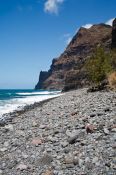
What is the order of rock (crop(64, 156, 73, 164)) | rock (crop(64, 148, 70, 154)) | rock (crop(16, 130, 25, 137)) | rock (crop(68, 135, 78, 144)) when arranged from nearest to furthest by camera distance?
rock (crop(64, 156, 73, 164))
rock (crop(64, 148, 70, 154))
rock (crop(68, 135, 78, 144))
rock (crop(16, 130, 25, 137))

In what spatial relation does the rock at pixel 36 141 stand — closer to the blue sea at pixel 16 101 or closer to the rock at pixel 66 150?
the rock at pixel 66 150

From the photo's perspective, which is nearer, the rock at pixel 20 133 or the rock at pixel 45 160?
the rock at pixel 45 160

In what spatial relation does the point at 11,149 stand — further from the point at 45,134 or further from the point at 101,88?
the point at 101,88

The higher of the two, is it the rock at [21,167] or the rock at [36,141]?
the rock at [36,141]

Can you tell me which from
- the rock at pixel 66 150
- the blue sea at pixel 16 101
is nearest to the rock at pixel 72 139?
the rock at pixel 66 150

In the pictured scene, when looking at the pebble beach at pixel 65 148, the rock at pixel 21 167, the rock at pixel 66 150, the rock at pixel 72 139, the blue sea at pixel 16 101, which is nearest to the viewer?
the pebble beach at pixel 65 148

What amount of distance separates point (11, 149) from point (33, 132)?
8.37ft

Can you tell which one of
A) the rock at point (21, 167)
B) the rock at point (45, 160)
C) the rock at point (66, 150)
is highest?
the rock at point (66, 150)

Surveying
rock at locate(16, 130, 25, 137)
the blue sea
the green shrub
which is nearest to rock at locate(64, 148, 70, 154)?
rock at locate(16, 130, 25, 137)

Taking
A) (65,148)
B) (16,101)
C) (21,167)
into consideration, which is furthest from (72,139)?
(16,101)

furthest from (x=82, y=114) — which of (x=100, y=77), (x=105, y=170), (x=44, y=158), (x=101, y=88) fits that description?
(x=100, y=77)

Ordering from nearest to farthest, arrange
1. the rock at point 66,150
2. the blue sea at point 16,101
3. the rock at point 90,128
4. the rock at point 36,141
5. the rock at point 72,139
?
the rock at point 66,150, the rock at point 72,139, the rock at point 90,128, the rock at point 36,141, the blue sea at point 16,101

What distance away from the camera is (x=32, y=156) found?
1248 cm

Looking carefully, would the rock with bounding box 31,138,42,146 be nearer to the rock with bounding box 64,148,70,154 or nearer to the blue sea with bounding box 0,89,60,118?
the rock with bounding box 64,148,70,154
